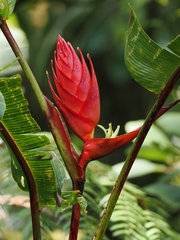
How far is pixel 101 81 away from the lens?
1.93m

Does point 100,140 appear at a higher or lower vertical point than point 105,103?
higher

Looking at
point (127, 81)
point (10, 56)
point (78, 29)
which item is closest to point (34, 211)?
point (10, 56)

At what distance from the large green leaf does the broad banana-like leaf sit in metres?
0.12

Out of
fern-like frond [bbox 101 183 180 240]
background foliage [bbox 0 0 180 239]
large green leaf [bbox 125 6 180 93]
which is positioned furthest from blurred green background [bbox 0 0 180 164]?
large green leaf [bbox 125 6 180 93]

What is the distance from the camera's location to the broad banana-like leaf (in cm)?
46

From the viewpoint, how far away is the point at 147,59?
50 centimetres

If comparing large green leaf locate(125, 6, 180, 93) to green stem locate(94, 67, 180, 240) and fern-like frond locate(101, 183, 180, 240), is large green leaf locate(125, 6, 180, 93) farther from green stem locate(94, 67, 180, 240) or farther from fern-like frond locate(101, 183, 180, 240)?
fern-like frond locate(101, 183, 180, 240)

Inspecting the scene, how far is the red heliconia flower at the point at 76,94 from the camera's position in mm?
473

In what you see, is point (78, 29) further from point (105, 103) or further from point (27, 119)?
point (27, 119)

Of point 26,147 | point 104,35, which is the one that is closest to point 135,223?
point 26,147

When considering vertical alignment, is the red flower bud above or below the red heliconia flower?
below

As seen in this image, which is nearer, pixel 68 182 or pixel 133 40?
pixel 133 40

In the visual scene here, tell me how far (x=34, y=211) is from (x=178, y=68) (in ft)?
0.66

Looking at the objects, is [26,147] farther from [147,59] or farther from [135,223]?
[135,223]
